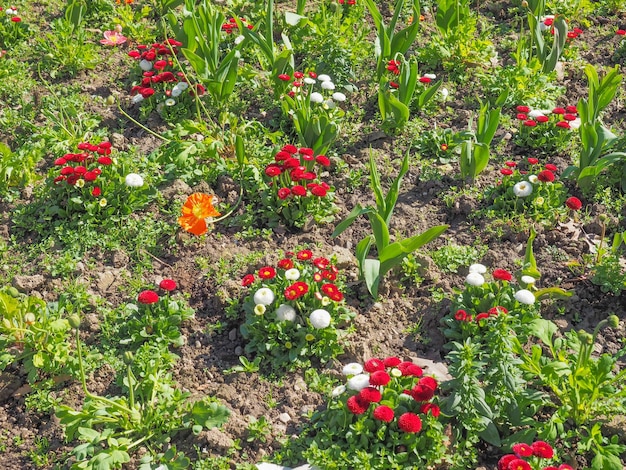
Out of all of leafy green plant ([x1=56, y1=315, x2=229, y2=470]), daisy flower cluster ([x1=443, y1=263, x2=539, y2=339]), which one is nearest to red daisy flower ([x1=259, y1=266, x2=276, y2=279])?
leafy green plant ([x1=56, y1=315, x2=229, y2=470])

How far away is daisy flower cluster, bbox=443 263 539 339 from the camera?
3297 mm

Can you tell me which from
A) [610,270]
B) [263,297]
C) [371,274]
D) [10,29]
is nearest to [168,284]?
[263,297]

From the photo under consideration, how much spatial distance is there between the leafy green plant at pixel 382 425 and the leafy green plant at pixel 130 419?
1.56 feet

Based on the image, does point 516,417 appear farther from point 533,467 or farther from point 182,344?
point 182,344

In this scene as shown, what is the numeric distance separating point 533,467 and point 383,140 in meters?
2.52

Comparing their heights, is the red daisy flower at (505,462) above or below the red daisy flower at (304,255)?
above

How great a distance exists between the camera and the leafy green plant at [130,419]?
2969 mm

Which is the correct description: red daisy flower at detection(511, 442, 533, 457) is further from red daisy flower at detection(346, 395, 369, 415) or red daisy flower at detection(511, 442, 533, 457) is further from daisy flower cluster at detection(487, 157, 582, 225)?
daisy flower cluster at detection(487, 157, 582, 225)

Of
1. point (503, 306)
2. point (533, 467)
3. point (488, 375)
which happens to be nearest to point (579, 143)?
point (503, 306)

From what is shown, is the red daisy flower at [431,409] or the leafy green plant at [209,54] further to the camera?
the leafy green plant at [209,54]

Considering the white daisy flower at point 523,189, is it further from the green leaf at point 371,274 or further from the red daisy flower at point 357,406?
the red daisy flower at point 357,406

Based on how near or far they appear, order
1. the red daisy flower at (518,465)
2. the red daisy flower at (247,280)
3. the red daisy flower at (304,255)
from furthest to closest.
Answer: the red daisy flower at (304,255)
the red daisy flower at (247,280)
the red daisy flower at (518,465)

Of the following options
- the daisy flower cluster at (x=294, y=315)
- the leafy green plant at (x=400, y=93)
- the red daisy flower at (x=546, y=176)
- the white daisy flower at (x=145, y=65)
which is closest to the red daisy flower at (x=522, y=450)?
the daisy flower cluster at (x=294, y=315)

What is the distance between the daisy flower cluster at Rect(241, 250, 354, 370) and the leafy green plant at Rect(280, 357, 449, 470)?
385 mm
